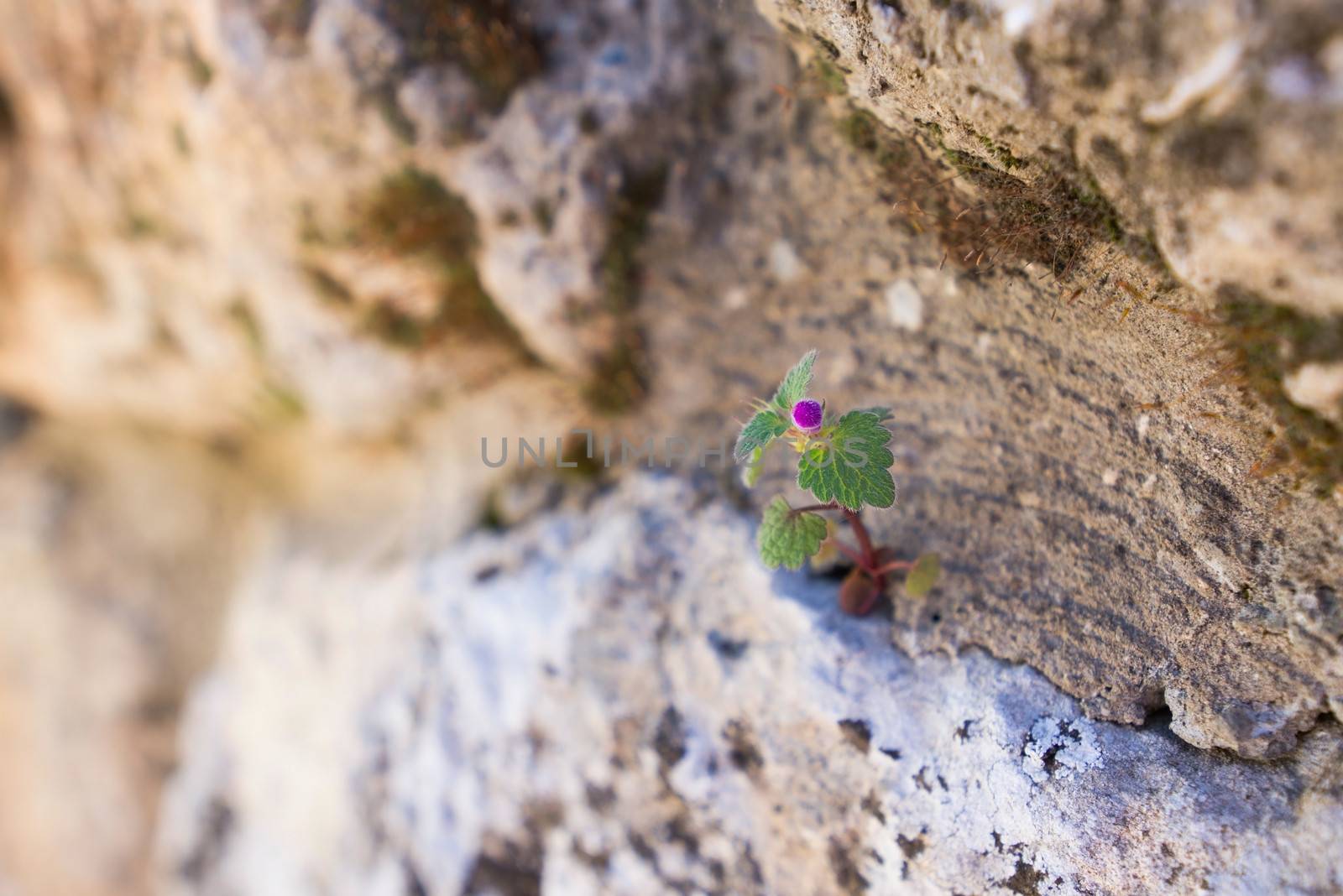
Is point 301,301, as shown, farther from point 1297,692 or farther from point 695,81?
point 1297,692

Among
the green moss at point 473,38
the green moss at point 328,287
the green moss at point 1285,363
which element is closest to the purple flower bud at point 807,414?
the green moss at point 1285,363

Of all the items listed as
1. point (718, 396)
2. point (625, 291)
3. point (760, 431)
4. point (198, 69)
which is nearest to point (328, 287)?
point (198, 69)

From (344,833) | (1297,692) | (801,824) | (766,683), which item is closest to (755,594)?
(766,683)

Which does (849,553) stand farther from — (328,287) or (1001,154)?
(328,287)

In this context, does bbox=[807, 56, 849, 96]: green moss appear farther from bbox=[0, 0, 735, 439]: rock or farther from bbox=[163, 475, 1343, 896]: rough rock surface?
bbox=[163, 475, 1343, 896]: rough rock surface

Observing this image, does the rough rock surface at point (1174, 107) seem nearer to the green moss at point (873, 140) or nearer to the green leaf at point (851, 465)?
the green moss at point (873, 140)

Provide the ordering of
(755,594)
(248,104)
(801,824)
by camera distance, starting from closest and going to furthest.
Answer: (801,824) → (755,594) → (248,104)
